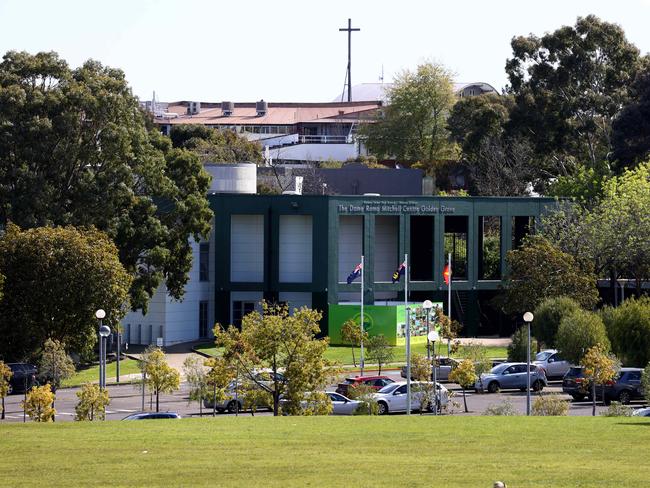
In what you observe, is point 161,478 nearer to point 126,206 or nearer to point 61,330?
point 61,330

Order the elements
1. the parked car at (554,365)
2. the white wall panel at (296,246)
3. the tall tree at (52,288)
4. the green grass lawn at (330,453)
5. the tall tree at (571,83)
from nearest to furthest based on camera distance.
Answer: the green grass lawn at (330,453), the tall tree at (52,288), the parked car at (554,365), the white wall panel at (296,246), the tall tree at (571,83)

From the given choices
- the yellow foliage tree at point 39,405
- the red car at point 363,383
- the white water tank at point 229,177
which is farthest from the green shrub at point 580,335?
the white water tank at point 229,177

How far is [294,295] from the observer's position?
74.4 metres

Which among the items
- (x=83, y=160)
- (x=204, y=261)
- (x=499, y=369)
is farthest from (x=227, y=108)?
(x=499, y=369)

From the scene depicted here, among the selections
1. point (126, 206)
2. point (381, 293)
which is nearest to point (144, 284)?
point (126, 206)

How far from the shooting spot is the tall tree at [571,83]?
98.1 metres

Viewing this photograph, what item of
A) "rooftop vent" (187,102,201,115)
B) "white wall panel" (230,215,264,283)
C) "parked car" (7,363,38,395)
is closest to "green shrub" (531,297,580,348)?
"white wall panel" (230,215,264,283)

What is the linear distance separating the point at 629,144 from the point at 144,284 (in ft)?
129

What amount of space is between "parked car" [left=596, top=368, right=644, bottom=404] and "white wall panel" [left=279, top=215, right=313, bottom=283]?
2995 centimetres

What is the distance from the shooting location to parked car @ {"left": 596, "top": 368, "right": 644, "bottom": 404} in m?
46.2

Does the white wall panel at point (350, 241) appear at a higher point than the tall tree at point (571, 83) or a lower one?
lower

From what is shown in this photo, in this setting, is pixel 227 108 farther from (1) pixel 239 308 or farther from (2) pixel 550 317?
(2) pixel 550 317

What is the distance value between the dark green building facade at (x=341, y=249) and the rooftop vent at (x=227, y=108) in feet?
289

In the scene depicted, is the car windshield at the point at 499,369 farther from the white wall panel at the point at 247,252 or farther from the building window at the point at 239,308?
the building window at the point at 239,308
